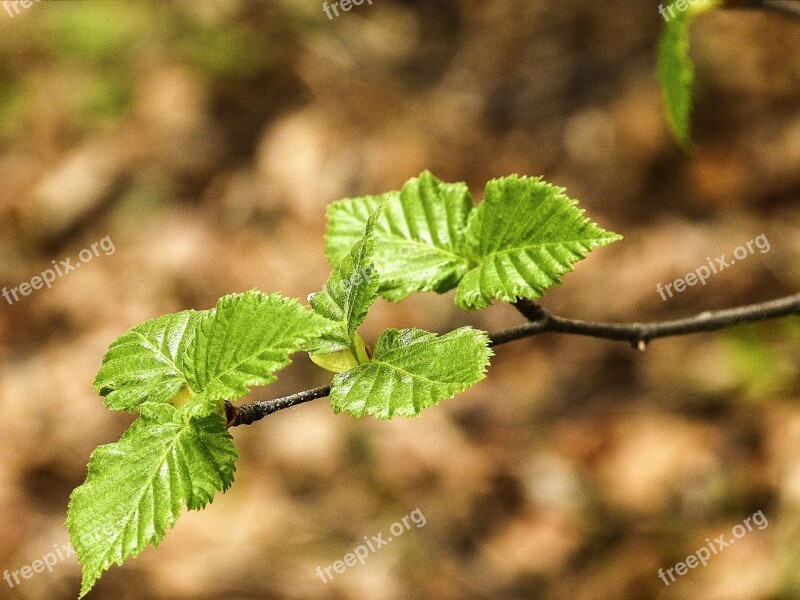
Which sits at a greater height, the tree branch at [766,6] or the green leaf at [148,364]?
the tree branch at [766,6]

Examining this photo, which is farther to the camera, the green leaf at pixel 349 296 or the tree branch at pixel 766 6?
the tree branch at pixel 766 6

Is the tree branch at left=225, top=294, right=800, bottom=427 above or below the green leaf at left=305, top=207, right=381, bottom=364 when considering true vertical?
below

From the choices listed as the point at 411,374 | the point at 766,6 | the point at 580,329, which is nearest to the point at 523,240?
the point at 580,329

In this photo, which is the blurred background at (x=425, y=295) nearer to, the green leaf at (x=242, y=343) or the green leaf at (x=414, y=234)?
the green leaf at (x=414, y=234)

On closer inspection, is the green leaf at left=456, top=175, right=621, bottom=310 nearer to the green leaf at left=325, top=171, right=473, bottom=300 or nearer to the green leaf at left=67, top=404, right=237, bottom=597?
the green leaf at left=325, top=171, right=473, bottom=300

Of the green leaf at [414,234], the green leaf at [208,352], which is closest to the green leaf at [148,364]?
the green leaf at [208,352]

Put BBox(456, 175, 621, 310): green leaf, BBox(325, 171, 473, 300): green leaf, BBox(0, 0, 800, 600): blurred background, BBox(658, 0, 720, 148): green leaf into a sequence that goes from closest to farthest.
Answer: BBox(456, 175, 621, 310): green leaf, BBox(325, 171, 473, 300): green leaf, BBox(658, 0, 720, 148): green leaf, BBox(0, 0, 800, 600): blurred background

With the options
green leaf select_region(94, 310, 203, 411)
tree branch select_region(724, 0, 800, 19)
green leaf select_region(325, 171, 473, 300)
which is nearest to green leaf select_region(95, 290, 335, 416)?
green leaf select_region(94, 310, 203, 411)
